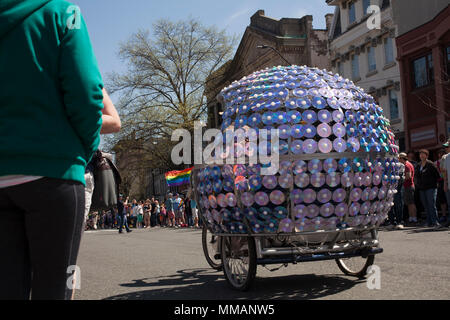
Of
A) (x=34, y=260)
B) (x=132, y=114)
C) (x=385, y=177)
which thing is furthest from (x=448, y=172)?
(x=132, y=114)

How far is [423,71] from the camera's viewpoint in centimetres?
2602

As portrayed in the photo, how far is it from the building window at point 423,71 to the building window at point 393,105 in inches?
81.5

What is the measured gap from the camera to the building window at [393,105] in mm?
28609

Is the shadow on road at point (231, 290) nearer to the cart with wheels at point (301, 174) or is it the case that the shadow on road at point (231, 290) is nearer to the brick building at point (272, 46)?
the cart with wheels at point (301, 174)

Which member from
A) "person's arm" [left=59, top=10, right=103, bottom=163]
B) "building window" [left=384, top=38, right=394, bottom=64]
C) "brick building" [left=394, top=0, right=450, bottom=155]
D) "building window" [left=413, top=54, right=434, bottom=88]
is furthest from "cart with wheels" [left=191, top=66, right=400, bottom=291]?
"building window" [left=384, top=38, right=394, bottom=64]

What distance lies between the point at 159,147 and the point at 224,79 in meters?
8.01

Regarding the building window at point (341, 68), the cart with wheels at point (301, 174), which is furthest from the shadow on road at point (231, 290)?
the building window at point (341, 68)

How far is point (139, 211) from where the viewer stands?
3412 cm

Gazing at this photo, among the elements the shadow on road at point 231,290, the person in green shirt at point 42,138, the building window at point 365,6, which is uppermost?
the building window at point 365,6

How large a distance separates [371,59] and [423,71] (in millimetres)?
5161
